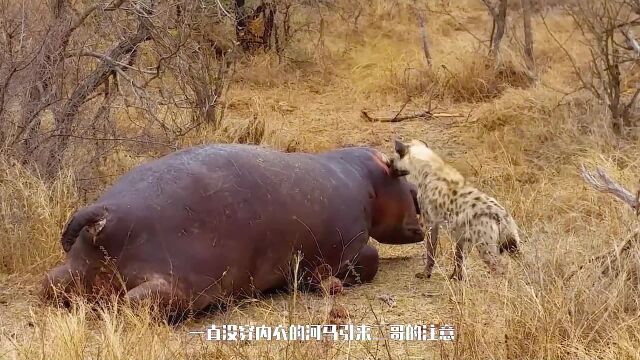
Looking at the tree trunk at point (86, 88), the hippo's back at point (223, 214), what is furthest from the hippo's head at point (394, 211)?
the tree trunk at point (86, 88)

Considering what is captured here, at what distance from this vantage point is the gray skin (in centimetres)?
397

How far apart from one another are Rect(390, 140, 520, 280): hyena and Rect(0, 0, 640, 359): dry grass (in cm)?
14

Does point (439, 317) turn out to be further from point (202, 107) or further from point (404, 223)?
point (202, 107)

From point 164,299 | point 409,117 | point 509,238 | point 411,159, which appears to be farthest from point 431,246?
point 409,117

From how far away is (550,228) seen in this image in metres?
5.26

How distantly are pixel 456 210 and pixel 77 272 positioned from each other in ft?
7.11

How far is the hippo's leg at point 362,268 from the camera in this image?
495 centimetres

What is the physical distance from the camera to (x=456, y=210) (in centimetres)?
495

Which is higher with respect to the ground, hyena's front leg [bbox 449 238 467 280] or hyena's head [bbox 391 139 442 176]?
hyena's head [bbox 391 139 442 176]

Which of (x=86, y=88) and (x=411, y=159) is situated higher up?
(x=86, y=88)

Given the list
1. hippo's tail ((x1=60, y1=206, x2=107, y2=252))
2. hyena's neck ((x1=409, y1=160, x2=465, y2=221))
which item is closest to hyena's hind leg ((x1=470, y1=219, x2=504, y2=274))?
hyena's neck ((x1=409, y1=160, x2=465, y2=221))

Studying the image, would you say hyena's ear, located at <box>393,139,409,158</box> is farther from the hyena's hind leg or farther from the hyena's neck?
the hyena's hind leg

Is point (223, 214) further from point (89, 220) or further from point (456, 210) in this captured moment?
point (456, 210)

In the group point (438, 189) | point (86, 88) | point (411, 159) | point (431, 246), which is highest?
point (86, 88)
